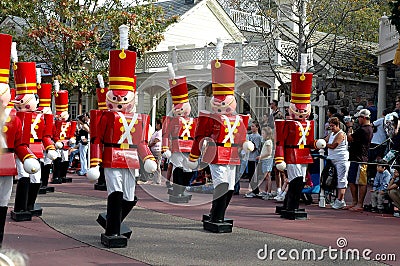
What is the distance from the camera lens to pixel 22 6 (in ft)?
66.8

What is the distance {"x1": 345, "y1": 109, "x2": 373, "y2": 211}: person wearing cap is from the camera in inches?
407

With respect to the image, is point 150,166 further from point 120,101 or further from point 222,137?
point 222,137

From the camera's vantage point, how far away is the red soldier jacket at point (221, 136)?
7.93 m

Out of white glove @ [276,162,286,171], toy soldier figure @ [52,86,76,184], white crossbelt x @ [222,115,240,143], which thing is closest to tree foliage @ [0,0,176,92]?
toy soldier figure @ [52,86,76,184]

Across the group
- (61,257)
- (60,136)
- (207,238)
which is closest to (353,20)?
(60,136)

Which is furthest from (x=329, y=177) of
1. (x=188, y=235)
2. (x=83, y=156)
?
(x=83, y=156)

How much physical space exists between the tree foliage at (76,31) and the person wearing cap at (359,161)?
11.8 m

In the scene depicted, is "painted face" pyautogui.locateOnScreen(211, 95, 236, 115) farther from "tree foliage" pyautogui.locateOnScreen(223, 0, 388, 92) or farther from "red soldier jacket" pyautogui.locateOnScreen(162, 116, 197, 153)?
"tree foliage" pyautogui.locateOnScreen(223, 0, 388, 92)

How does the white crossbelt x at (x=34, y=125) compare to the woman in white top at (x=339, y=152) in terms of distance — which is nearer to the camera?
the white crossbelt x at (x=34, y=125)

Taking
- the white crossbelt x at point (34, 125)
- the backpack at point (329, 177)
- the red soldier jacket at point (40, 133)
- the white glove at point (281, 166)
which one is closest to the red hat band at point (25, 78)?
the red soldier jacket at point (40, 133)

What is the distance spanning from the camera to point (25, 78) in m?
8.68

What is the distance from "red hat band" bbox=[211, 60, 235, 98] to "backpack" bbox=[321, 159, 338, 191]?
135 inches

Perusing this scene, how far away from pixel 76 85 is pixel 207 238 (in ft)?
46.2

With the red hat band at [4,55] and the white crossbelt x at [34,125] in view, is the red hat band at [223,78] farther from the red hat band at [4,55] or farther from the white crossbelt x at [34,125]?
the white crossbelt x at [34,125]
